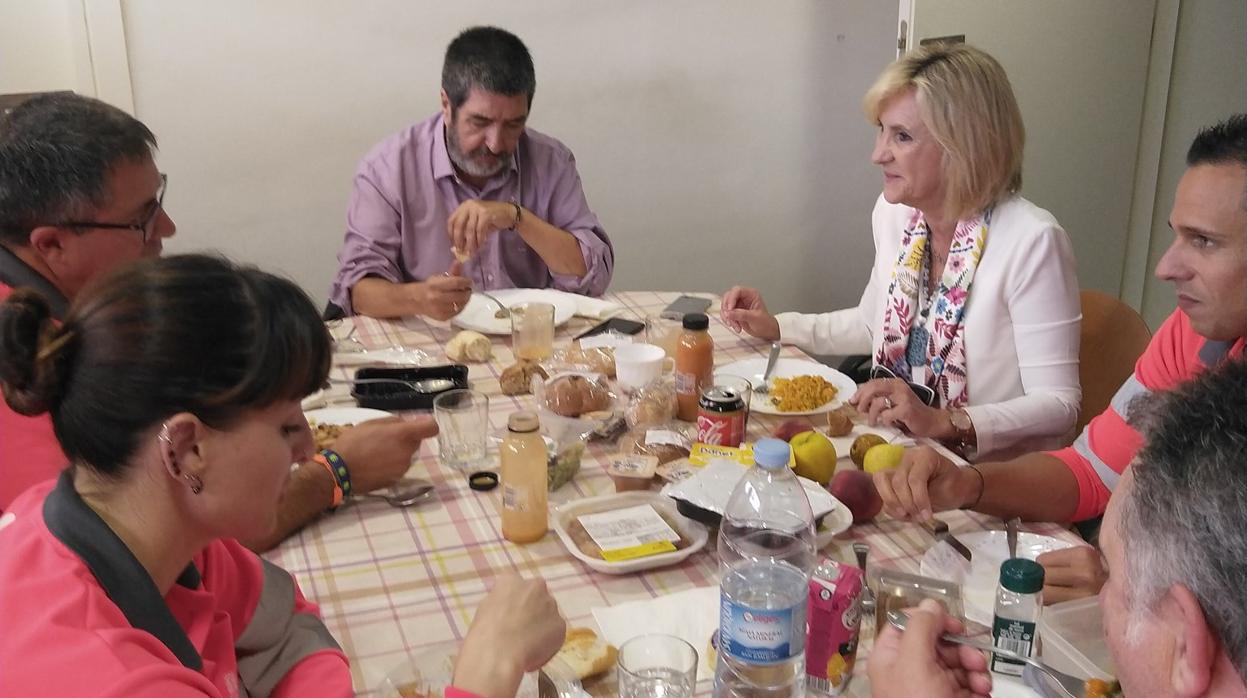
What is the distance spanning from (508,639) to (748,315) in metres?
1.35

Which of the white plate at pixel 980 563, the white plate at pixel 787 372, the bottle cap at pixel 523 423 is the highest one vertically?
the bottle cap at pixel 523 423

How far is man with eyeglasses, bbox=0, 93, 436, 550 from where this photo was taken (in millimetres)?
1492

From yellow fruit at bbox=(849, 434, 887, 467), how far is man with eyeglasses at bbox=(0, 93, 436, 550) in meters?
0.73

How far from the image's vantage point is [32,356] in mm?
995

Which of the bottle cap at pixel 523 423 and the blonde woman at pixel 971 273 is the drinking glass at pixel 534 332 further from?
the bottle cap at pixel 523 423

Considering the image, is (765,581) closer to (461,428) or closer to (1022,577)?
(1022,577)

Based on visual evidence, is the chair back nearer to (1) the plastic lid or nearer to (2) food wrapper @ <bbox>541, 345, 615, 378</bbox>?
(2) food wrapper @ <bbox>541, 345, 615, 378</bbox>

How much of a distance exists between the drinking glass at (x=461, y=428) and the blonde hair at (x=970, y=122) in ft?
3.61

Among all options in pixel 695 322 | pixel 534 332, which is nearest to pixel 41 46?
pixel 534 332

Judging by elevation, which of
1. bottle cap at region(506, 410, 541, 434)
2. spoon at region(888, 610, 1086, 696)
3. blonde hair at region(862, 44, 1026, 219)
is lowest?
spoon at region(888, 610, 1086, 696)

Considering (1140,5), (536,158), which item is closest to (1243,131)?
(536,158)

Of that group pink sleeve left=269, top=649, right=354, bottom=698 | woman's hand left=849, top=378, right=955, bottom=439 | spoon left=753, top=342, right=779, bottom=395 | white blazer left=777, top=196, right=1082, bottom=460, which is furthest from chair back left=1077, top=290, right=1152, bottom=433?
pink sleeve left=269, top=649, right=354, bottom=698

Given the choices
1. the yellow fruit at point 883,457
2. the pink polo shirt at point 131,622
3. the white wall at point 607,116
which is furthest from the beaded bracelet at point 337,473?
the white wall at point 607,116

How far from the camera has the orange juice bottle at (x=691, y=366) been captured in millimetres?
1893
